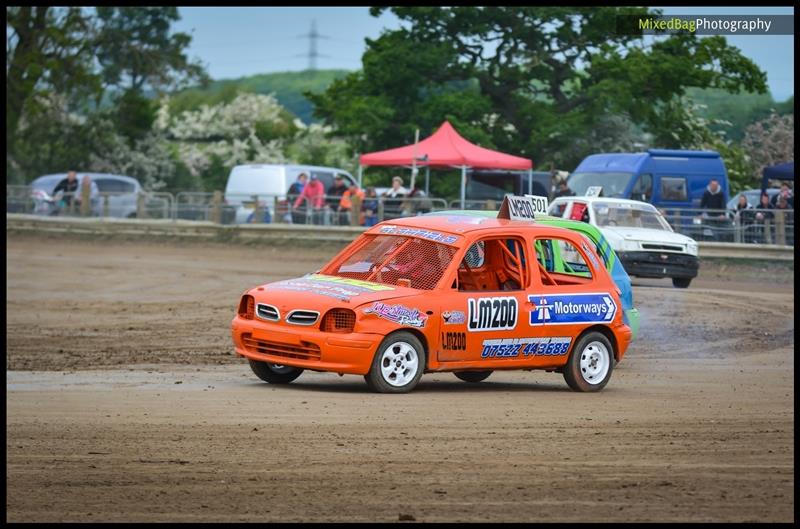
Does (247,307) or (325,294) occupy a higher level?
(325,294)

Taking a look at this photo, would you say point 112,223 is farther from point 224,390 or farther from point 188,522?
point 188,522

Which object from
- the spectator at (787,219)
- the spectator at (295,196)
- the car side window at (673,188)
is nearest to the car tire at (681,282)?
the spectator at (787,219)

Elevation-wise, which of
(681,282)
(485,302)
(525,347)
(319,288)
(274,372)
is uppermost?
(319,288)

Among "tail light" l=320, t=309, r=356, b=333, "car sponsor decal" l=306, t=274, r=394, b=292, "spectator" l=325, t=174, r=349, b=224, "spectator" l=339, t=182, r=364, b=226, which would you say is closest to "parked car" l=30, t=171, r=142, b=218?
"spectator" l=325, t=174, r=349, b=224

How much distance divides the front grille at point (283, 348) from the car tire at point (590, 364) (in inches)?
101

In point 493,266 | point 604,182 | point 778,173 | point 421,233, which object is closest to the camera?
point 421,233

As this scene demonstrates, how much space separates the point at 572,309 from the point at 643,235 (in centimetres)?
1336

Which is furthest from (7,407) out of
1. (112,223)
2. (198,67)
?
(198,67)

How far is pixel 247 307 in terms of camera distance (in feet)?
43.3

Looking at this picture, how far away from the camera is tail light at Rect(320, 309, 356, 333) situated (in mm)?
12430

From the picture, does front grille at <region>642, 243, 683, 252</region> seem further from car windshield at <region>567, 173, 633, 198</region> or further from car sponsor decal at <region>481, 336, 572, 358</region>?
car sponsor decal at <region>481, 336, 572, 358</region>

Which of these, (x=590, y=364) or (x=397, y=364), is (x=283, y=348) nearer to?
(x=397, y=364)

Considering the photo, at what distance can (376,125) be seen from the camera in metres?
44.4

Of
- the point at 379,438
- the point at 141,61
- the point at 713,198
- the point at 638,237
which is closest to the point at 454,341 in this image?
the point at 379,438
